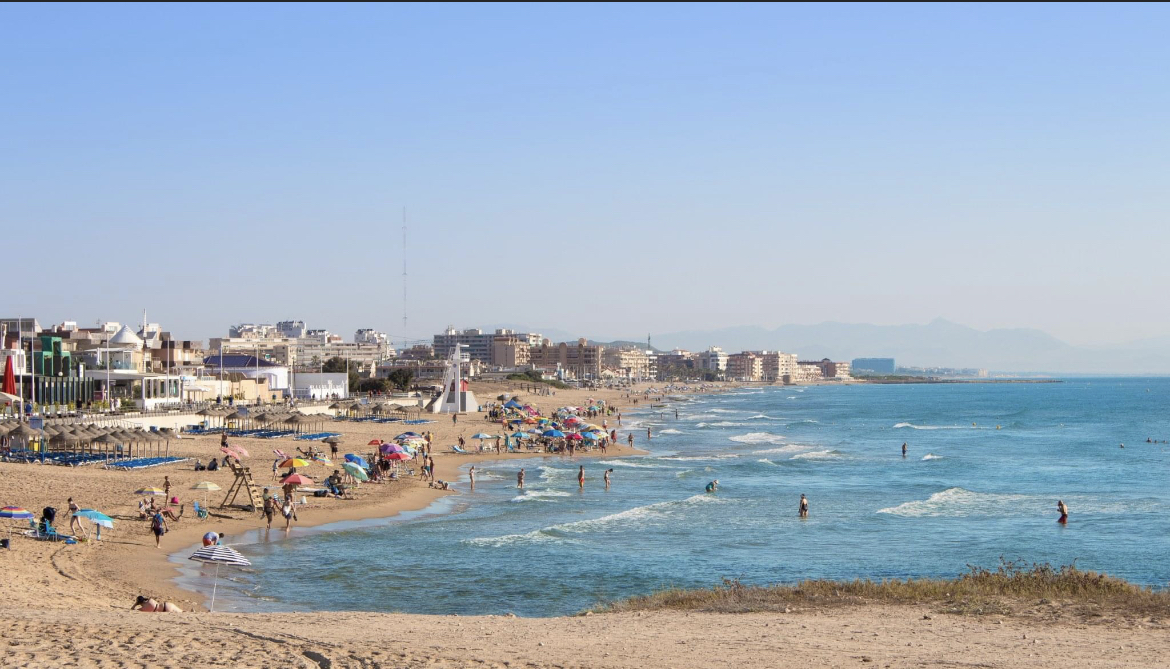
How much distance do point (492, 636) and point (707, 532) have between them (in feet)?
47.0

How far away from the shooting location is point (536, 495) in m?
34.3

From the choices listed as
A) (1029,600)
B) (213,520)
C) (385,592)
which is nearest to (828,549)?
(1029,600)

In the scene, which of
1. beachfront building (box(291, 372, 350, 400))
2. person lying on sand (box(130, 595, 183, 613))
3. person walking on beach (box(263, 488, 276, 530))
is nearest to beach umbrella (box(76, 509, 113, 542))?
person walking on beach (box(263, 488, 276, 530))

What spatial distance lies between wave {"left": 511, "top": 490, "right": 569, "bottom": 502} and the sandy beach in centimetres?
1496

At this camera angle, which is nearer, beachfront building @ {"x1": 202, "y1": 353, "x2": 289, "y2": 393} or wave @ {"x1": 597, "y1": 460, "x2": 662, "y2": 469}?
wave @ {"x1": 597, "y1": 460, "x2": 662, "y2": 469}

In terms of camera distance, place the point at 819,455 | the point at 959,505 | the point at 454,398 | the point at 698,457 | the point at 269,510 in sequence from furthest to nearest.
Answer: the point at 454,398, the point at 819,455, the point at 698,457, the point at 959,505, the point at 269,510

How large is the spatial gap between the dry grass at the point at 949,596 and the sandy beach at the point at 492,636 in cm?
57

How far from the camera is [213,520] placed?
25.6 metres

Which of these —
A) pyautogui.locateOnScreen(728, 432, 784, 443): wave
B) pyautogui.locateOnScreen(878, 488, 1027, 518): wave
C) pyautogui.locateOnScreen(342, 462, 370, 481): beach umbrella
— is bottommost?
pyautogui.locateOnScreen(728, 432, 784, 443): wave

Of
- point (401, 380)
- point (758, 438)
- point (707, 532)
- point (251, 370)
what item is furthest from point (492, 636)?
point (401, 380)

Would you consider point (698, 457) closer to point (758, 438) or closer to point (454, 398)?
point (758, 438)

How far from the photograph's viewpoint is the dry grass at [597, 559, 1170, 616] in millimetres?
15977

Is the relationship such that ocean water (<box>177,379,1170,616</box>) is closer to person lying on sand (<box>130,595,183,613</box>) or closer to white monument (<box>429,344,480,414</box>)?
person lying on sand (<box>130,595,183,613</box>)

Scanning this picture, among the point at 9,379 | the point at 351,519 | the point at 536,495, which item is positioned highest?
the point at 9,379
